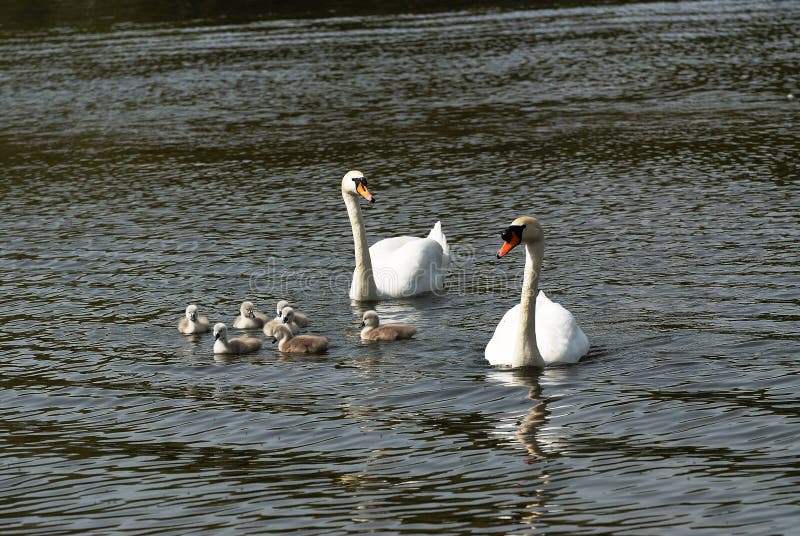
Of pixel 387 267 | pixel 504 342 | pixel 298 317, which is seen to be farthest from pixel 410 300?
pixel 504 342

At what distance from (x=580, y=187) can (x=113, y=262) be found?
29.9 feet

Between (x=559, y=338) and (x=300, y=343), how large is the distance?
10.1 feet

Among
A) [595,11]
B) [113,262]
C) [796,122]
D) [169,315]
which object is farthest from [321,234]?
[595,11]

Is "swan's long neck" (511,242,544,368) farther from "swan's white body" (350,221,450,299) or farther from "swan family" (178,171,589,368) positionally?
"swan's white body" (350,221,450,299)

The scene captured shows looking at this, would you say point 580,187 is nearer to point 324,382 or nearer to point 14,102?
point 324,382

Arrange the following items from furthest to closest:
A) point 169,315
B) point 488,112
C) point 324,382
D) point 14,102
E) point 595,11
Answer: point 595,11
point 14,102
point 488,112
point 169,315
point 324,382

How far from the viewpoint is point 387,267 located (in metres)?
19.3

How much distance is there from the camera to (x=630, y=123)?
31969 millimetres

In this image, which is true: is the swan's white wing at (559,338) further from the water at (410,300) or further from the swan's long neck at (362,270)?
the swan's long neck at (362,270)

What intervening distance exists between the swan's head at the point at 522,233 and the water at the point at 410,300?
1453 mm

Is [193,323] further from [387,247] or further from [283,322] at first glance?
[387,247]

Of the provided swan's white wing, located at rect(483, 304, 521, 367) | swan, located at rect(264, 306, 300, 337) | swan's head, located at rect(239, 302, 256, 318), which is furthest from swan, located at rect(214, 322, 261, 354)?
swan's white wing, located at rect(483, 304, 521, 367)

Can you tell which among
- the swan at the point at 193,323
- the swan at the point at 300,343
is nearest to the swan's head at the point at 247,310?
the swan at the point at 193,323

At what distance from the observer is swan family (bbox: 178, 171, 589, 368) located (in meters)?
15.1
